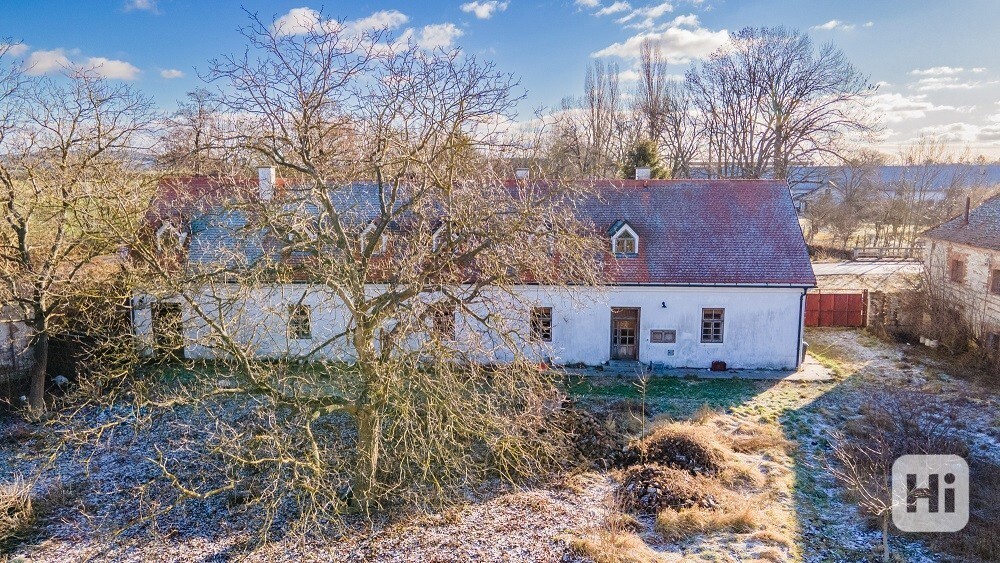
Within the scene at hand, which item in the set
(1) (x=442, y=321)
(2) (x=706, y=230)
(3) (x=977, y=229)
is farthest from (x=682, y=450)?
(3) (x=977, y=229)

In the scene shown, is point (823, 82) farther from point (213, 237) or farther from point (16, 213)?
point (16, 213)

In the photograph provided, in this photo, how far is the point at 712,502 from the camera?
11.0 meters

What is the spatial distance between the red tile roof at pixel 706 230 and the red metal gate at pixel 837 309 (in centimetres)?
566

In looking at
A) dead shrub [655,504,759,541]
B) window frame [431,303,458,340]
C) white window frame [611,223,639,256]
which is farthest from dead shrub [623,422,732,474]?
white window frame [611,223,639,256]

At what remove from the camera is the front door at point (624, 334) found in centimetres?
1869

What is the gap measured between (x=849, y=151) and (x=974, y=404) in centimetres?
2429

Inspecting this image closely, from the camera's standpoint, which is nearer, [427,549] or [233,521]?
[427,549]

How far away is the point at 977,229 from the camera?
21.0 m

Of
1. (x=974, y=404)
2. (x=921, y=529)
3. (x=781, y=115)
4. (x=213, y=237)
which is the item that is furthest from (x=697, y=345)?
(x=781, y=115)

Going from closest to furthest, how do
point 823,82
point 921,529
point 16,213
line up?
point 921,529 → point 16,213 → point 823,82

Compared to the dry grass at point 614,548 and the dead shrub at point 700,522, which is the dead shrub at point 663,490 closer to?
the dead shrub at point 700,522

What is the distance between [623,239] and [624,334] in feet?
10.1

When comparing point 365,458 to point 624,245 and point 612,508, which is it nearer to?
point 612,508

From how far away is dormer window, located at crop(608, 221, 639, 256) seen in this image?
18.8 metres
